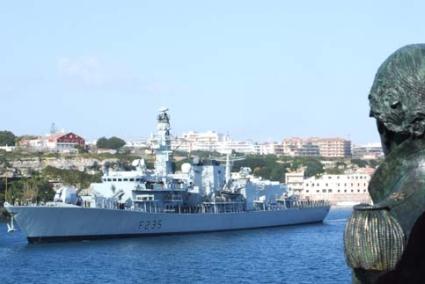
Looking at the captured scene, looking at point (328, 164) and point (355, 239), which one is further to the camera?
point (328, 164)

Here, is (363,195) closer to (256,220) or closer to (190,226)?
(256,220)

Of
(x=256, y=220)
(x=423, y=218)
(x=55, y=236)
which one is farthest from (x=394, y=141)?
(x=256, y=220)

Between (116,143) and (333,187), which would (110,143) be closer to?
(116,143)

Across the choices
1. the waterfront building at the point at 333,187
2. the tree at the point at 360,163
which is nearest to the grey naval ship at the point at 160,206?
the waterfront building at the point at 333,187

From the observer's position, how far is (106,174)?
176 feet

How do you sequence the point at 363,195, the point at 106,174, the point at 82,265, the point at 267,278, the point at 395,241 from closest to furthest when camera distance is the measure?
1. the point at 395,241
2. the point at 267,278
3. the point at 82,265
4. the point at 106,174
5. the point at 363,195

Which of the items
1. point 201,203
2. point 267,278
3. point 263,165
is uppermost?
point 263,165

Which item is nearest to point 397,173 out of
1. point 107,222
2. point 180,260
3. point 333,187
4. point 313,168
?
point 180,260

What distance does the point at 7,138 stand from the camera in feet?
468

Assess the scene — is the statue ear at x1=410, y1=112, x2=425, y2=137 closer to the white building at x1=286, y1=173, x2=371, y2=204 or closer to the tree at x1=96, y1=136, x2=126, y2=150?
the white building at x1=286, y1=173, x2=371, y2=204

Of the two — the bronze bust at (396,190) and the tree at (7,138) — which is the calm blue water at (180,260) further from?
the tree at (7,138)

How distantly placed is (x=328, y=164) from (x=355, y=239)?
6527 inches

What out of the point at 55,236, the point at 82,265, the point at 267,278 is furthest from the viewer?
the point at 55,236

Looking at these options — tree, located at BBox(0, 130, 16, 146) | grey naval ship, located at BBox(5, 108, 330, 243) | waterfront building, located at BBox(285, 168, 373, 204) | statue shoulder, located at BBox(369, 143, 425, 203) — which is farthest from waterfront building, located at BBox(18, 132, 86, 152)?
statue shoulder, located at BBox(369, 143, 425, 203)
